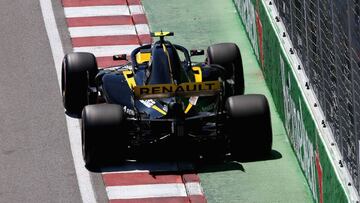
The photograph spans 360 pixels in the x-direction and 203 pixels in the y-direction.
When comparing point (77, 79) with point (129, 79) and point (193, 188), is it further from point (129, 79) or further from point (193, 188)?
point (193, 188)

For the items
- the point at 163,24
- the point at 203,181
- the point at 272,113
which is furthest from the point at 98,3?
the point at 203,181

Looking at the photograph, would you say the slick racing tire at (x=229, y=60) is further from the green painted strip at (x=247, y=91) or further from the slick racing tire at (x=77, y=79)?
the slick racing tire at (x=77, y=79)

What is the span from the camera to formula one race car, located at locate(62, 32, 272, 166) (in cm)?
2116

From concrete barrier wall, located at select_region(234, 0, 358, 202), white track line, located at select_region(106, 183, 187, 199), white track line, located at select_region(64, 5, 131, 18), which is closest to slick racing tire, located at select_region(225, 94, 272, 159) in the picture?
concrete barrier wall, located at select_region(234, 0, 358, 202)

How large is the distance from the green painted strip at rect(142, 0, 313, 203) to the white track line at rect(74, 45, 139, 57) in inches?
32.8

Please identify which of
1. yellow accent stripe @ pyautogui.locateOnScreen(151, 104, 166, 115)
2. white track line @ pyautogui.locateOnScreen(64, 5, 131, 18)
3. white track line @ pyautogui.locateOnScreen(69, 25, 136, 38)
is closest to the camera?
yellow accent stripe @ pyautogui.locateOnScreen(151, 104, 166, 115)

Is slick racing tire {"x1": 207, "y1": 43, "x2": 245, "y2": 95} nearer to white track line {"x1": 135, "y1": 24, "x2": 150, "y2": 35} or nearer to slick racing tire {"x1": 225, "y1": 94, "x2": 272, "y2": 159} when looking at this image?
slick racing tire {"x1": 225, "y1": 94, "x2": 272, "y2": 159}

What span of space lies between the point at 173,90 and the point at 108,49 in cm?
490

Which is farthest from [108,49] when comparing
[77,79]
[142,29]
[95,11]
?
[77,79]

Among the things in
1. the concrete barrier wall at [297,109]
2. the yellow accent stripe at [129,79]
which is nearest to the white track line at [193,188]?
the concrete barrier wall at [297,109]

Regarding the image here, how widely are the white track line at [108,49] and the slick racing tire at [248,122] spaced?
4.81m

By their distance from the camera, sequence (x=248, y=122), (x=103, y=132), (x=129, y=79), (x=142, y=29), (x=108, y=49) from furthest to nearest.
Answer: (x=142, y=29)
(x=108, y=49)
(x=129, y=79)
(x=248, y=122)
(x=103, y=132)

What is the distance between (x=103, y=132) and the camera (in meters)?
21.1

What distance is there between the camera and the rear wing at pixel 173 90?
21.3 m
